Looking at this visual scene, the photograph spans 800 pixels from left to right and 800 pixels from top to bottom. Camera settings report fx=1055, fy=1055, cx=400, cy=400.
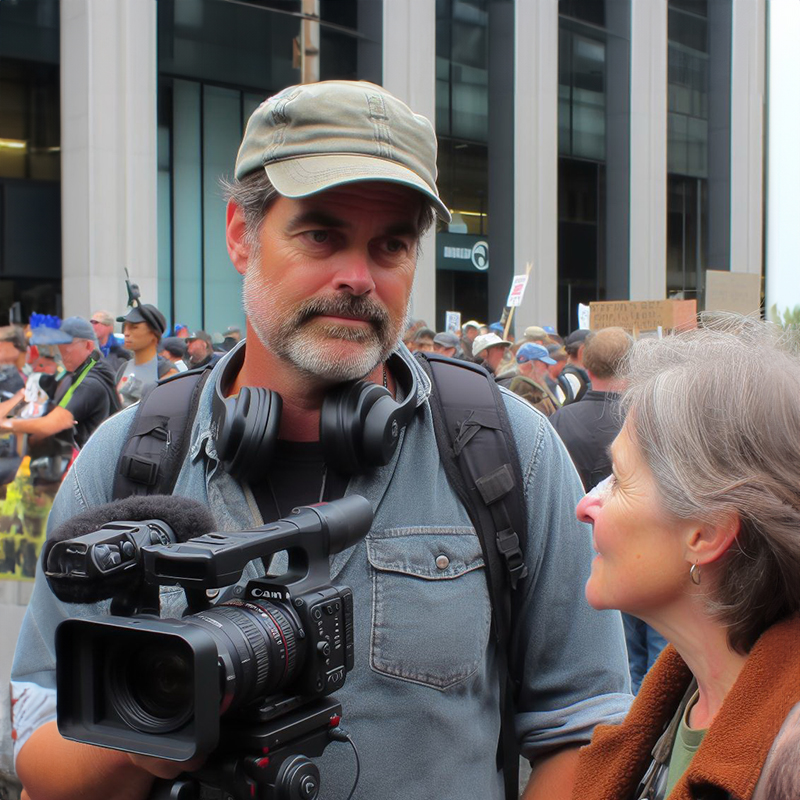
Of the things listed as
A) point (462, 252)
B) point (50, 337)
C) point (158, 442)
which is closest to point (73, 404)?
point (50, 337)

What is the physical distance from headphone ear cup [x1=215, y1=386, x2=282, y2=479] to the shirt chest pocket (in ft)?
0.87

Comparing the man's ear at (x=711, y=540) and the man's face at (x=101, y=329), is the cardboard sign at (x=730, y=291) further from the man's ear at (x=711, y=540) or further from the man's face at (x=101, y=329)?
the man's ear at (x=711, y=540)

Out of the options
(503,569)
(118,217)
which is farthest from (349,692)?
(118,217)

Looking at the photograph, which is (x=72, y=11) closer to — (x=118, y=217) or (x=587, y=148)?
(x=118, y=217)

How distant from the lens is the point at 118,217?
17.3m

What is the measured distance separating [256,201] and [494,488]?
2.39 ft

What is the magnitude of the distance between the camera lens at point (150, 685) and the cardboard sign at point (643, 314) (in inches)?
314

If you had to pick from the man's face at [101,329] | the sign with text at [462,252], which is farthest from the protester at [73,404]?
the sign with text at [462,252]

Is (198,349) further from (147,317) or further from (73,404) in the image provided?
(73,404)

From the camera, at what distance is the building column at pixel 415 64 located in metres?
20.8

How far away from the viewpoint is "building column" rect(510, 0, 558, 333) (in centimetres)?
2366

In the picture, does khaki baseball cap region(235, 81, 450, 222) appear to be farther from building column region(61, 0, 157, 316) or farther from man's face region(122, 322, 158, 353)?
building column region(61, 0, 157, 316)

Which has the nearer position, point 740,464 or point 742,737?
point 742,737

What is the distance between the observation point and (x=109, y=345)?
11.1m
